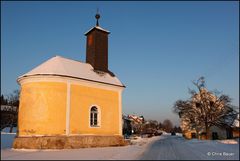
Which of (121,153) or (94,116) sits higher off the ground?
(94,116)

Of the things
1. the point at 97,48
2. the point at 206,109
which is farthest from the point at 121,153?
the point at 206,109

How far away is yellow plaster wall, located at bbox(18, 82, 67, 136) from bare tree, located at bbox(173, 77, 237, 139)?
20.3m

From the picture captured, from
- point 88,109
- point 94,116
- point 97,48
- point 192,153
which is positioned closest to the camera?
point 192,153

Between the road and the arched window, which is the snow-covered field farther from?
the arched window

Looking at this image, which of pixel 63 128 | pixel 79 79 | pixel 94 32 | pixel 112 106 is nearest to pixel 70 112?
pixel 63 128

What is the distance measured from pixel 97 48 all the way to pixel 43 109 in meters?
8.73

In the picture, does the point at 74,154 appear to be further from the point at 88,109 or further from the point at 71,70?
the point at 71,70

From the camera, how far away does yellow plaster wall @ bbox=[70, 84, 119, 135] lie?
19.7m

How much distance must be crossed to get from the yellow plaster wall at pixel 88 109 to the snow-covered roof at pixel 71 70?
3.08 ft

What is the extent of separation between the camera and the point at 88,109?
20781 mm

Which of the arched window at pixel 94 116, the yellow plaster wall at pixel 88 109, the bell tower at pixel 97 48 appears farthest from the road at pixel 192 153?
the bell tower at pixel 97 48

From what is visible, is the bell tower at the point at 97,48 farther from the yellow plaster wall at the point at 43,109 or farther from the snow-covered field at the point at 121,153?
the snow-covered field at the point at 121,153

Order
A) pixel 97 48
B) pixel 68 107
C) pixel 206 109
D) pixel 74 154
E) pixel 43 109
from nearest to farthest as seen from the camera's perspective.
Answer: pixel 74 154 → pixel 43 109 → pixel 68 107 → pixel 97 48 → pixel 206 109

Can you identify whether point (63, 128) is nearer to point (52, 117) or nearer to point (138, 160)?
point (52, 117)
